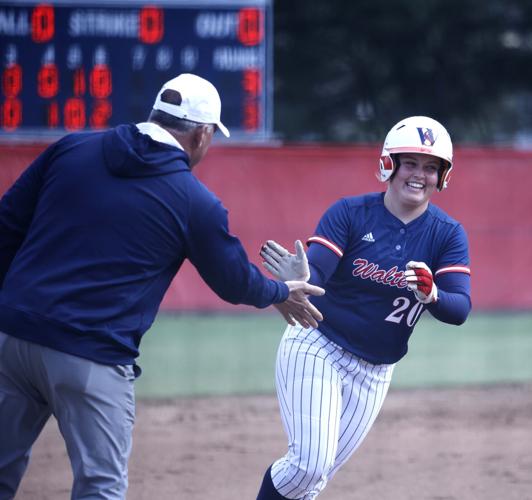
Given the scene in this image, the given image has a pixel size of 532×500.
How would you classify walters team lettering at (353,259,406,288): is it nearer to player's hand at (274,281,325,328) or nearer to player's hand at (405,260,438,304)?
player's hand at (405,260,438,304)

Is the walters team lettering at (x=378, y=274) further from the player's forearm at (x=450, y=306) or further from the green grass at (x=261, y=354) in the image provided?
the green grass at (x=261, y=354)

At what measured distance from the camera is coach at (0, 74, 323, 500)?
3443 mm

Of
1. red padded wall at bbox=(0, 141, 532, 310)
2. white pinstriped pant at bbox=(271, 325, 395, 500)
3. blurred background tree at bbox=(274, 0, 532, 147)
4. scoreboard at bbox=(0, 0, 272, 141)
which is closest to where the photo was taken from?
white pinstriped pant at bbox=(271, 325, 395, 500)

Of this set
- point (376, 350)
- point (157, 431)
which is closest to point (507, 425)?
point (157, 431)

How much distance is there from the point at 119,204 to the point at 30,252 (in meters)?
0.35

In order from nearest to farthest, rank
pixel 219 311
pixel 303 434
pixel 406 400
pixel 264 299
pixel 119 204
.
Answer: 1. pixel 119 204
2. pixel 264 299
3. pixel 303 434
4. pixel 406 400
5. pixel 219 311

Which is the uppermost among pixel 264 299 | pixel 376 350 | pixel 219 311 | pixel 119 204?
pixel 119 204

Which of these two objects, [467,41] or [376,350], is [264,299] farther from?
[467,41]

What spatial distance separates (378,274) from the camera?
4340mm

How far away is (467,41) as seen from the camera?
2061 cm

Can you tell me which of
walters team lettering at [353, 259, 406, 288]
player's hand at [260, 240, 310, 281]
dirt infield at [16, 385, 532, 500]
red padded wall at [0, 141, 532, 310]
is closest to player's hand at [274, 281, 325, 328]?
player's hand at [260, 240, 310, 281]

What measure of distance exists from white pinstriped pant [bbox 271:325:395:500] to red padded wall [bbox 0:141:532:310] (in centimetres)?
662

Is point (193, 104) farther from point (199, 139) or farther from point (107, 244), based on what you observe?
point (107, 244)

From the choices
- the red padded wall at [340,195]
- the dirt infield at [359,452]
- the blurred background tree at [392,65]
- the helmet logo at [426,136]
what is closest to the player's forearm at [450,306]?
the helmet logo at [426,136]
